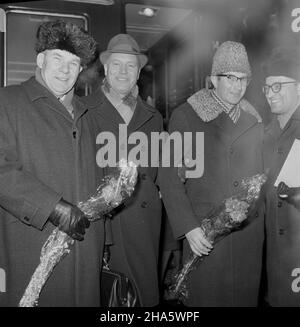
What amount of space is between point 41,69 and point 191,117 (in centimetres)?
78

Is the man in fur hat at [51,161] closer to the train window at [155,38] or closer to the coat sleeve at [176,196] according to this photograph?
the coat sleeve at [176,196]

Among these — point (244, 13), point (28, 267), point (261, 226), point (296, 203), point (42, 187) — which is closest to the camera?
point (42, 187)

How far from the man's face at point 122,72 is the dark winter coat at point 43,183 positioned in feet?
1.33

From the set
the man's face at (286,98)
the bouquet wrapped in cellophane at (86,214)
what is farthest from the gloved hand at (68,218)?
the man's face at (286,98)

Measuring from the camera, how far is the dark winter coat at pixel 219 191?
2.02 m

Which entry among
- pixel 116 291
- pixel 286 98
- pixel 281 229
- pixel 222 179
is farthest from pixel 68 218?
pixel 286 98

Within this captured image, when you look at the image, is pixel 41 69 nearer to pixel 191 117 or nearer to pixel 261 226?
pixel 191 117

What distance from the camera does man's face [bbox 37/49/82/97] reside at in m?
1.71

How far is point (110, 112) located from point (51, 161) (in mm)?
538

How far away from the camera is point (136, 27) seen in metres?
3.13

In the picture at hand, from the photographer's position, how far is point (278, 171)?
205cm

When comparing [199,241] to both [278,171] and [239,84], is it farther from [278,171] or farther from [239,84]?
[239,84]

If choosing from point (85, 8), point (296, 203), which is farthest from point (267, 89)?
point (85, 8)

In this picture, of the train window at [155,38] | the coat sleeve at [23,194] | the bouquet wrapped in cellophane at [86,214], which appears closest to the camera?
the coat sleeve at [23,194]
